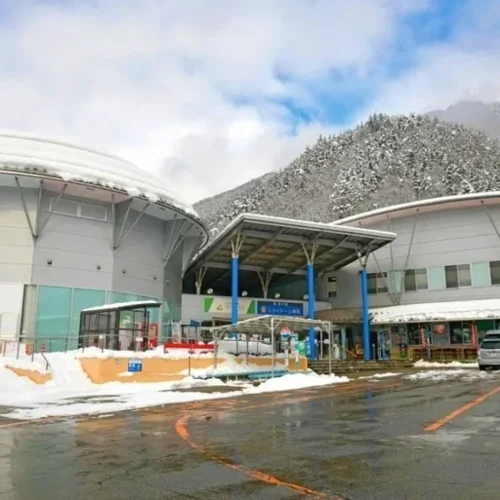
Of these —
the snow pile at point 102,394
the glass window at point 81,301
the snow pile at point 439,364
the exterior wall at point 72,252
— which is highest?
the exterior wall at point 72,252

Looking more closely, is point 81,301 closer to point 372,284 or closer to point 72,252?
point 72,252

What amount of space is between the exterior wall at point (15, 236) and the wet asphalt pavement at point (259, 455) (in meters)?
17.0

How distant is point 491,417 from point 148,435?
623cm

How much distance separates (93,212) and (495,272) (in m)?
29.3

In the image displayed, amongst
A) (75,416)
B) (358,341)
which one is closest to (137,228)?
(75,416)

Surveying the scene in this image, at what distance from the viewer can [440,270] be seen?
41.9m

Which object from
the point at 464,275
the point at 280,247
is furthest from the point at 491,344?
the point at 280,247

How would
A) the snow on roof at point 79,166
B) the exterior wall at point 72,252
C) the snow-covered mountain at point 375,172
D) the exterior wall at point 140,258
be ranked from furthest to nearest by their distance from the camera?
the snow-covered mountain at point 375,172
the exterior wall at point 140,258
the exterior wall at point 72,252
the snow on roof at point 79,166

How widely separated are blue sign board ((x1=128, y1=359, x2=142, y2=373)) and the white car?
16626 millimetres

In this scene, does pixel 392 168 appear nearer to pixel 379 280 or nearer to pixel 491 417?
pixel 379 280

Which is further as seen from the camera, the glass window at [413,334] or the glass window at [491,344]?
the glass window at [413,334]

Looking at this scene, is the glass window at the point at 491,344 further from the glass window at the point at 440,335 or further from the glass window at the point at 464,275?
the glass window at the point at 464,275

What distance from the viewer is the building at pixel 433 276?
3888cm

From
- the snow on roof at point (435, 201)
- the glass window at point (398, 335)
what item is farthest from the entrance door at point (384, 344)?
the snow on roof at point (435, 201)
